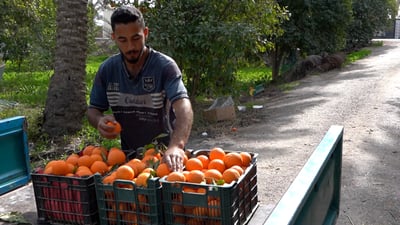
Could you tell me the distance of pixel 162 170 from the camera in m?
2.30

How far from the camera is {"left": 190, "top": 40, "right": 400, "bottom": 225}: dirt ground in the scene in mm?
5266

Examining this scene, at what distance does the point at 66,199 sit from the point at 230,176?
31.2 inches

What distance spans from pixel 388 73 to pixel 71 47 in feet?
39.9

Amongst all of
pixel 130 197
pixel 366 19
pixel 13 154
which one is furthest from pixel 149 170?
pixel 366 19

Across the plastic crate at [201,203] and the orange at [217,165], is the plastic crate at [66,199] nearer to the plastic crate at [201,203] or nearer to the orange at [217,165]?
the plastic crate at [201,203]

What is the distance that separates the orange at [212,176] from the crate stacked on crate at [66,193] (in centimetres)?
55

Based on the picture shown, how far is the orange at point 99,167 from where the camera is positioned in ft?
8.03

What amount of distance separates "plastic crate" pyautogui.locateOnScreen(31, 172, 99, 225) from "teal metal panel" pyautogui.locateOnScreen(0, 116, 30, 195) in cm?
127

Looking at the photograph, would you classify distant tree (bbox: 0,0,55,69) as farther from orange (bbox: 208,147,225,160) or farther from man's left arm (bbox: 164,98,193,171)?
orange (bbox: 208,147,225,160)

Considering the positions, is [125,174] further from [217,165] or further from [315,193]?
[315,193]

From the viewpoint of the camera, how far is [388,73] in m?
16.3

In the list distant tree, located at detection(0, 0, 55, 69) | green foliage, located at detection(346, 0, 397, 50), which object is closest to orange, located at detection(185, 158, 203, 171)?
distant tree, located at detection(0, 0, 55, 69)

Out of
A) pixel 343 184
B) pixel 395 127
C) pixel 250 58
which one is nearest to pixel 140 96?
pixel 343 184

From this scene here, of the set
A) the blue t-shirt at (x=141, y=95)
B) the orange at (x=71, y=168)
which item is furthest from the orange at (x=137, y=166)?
the blue t-shirt at (x=141, y=95)
